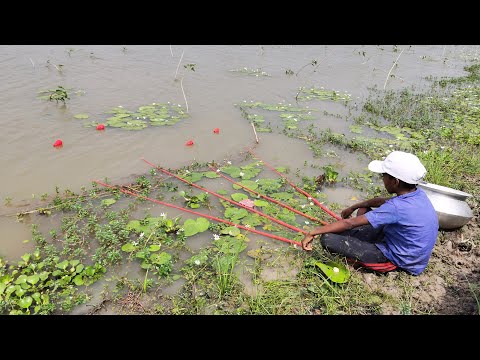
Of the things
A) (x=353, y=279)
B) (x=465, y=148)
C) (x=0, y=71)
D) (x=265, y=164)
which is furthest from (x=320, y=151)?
(x=0, y=71)

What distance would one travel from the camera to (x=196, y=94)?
962cm

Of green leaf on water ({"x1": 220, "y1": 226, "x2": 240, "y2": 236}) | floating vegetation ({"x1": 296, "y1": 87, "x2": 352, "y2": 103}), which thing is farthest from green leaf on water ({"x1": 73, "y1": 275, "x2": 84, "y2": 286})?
floating vegetation ({"x1": 296, "y1": 87, "x2": 352, "y2": 103})

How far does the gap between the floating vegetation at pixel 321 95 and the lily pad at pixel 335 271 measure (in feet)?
22.8

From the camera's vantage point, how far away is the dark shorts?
3.78 metres

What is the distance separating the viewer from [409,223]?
3.38 metres

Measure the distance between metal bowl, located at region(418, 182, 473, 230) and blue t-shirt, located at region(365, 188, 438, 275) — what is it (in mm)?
1014

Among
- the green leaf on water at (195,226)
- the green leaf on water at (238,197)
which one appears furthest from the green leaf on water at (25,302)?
the green leaf on water at (238,197)

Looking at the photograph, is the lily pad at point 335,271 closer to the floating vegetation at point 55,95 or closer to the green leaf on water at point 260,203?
the green leaf on water at point 260,203

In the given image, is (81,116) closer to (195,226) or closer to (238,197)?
(238,197)

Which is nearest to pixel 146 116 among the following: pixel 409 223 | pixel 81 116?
pixel 81 116

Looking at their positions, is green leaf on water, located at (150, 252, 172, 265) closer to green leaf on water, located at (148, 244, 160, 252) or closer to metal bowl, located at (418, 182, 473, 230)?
green leaf on water, located at (148, 244, 160, 252)

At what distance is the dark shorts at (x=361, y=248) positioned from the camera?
378 cm

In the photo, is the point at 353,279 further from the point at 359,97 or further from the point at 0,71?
the point at 0,71

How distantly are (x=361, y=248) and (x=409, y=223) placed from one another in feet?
2.19
